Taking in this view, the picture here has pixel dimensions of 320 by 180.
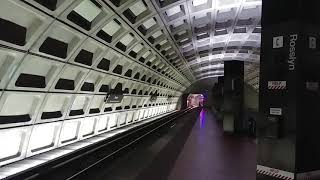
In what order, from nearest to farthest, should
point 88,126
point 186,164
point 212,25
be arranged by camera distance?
point 186,164 → point 88,126 → point 212,25

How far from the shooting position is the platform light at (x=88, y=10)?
916cm

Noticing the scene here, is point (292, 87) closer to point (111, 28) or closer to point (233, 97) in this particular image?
point (111, 28)

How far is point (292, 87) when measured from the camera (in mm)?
6227

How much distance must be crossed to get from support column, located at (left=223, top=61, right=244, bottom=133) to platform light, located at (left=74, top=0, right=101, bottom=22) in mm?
11130

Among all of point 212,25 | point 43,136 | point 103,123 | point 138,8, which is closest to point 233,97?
point 212,25

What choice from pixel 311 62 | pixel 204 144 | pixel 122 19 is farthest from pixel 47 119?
pixel 311 62

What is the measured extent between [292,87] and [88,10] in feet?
19.5

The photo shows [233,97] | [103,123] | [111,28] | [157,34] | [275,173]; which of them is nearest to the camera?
[275,173]

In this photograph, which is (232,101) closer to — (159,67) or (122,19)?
(159,67)

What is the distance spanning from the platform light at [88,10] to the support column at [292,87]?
16.0ft

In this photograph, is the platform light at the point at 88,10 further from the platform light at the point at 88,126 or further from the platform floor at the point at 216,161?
the platform light at the point at 88,126

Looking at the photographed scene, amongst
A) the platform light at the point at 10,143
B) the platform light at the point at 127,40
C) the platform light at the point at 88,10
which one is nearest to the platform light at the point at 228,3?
the platform light at the point at 127,40

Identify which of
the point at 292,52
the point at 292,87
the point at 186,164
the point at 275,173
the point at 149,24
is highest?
the point at 149,24

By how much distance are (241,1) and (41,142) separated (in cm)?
937
